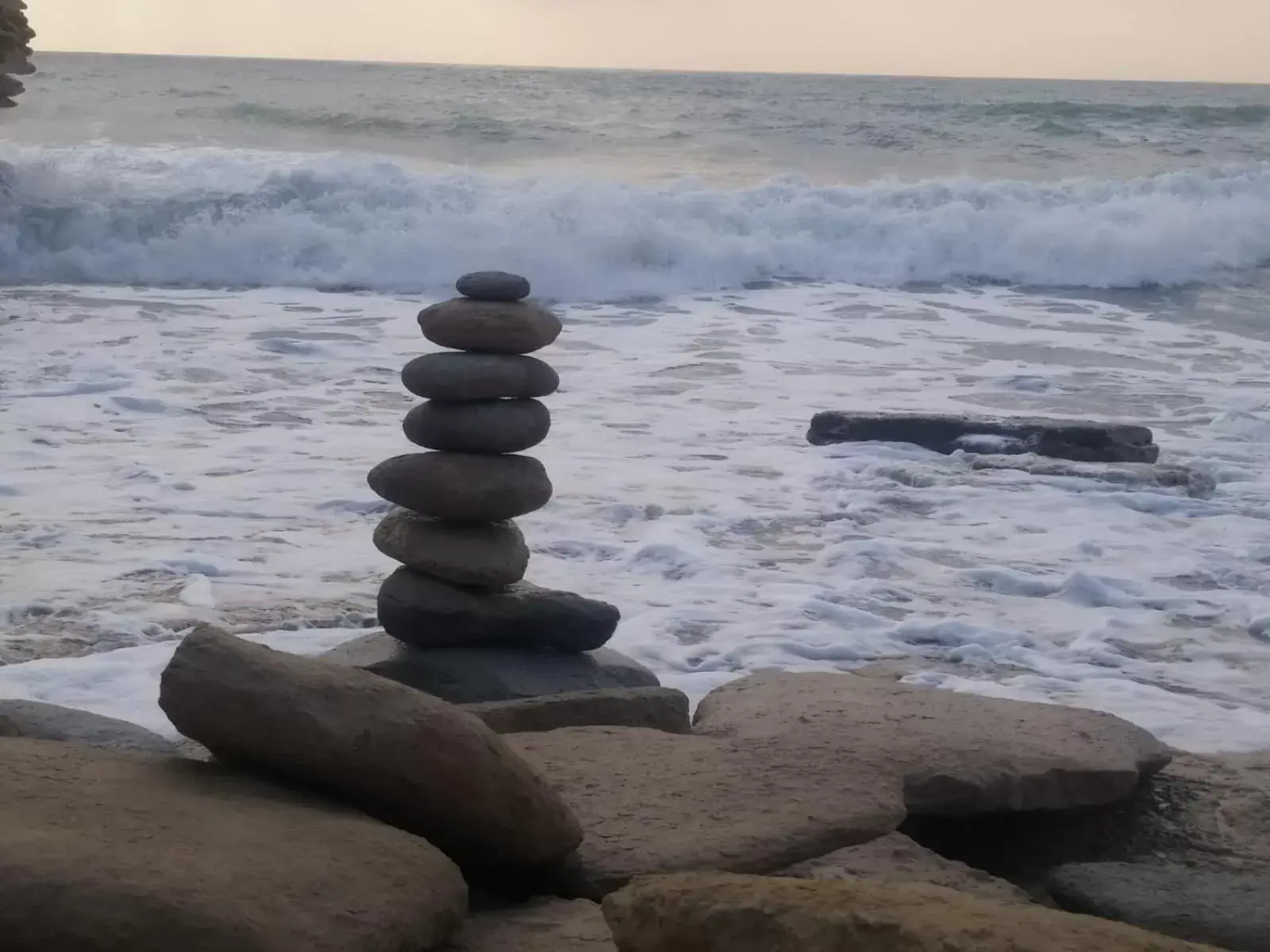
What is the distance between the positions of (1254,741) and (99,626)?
339cm

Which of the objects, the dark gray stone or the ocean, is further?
the ocean

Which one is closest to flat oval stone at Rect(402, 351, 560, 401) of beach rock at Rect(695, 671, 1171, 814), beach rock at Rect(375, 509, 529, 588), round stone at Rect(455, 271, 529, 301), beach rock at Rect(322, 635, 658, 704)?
round stone at Rect(455, 271, 529, 301)

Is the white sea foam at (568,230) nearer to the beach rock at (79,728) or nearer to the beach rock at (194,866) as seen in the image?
the beach rock at (79,728)

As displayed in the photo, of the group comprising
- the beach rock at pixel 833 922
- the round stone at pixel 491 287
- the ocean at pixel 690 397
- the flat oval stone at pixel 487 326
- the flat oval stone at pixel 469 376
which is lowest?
the ocean at pixel 690 397

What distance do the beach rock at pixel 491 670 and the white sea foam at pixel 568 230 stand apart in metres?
10.2

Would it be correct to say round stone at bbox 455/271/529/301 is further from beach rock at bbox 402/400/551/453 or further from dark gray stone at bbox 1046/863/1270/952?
dark gray stone at bbox 1046/863/1270/952

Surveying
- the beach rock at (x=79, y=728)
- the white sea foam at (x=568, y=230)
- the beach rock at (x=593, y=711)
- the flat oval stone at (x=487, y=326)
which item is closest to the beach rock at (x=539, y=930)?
the beach rock at (x=593, y=711)

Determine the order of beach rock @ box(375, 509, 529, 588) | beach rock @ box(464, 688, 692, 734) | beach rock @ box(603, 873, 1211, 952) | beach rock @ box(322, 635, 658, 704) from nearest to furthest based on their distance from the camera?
1. beach rock @ box(603, 873, 1211, 952)
2. beach rock @ box(464, 688, 692, 734)
3. beach rock @ box(322, 635, 658, 704)
4. beach rock @ box(375, 509, 529, 588)

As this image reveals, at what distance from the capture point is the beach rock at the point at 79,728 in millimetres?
3180

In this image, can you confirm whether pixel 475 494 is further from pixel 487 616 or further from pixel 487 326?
Answer: pixel 487 326

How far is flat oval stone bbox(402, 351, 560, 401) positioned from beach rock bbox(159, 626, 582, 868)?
5.64 ft

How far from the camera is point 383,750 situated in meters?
2.42

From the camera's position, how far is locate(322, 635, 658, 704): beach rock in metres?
3.98

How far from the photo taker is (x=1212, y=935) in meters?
2.53
